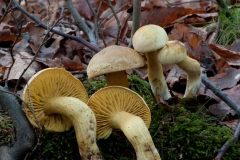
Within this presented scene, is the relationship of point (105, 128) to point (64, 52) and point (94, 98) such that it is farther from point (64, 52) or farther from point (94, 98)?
point (64, 52)

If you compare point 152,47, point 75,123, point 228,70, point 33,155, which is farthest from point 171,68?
point 33,155

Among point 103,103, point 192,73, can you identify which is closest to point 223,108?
point 192,73

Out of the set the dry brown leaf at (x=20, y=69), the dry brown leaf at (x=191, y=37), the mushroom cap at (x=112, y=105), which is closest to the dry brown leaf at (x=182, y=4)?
the dry brown leaf at (x=191, y=37)

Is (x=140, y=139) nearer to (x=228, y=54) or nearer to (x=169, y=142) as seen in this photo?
(x=169, y=142)

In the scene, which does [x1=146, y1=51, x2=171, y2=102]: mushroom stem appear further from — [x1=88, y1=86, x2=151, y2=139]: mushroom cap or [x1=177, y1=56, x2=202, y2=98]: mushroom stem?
[x1=88, y1=86, x2=151, y2=139]: mushroom cap

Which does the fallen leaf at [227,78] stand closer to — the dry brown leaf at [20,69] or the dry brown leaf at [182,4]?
the dry brown leaf at [20,69]

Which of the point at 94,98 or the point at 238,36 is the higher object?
the point at 94,98
